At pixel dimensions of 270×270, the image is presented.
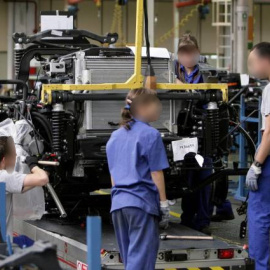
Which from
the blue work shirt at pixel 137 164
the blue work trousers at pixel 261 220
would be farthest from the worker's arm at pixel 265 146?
the blue work shirt at pixel 137 164

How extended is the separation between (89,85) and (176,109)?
3.23ft

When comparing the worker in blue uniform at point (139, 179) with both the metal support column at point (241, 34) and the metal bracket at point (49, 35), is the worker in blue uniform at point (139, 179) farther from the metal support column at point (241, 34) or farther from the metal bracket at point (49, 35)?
the metal support column at point (241, 34)

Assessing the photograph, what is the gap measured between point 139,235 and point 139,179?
1.38 feet

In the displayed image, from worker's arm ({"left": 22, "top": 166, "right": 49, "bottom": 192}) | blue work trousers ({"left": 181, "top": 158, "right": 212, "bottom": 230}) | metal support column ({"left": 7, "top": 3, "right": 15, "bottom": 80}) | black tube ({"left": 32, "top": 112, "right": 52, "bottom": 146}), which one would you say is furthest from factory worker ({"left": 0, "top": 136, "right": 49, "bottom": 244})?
metal support column ({"left": 7, "top": 3, "right": 15, "bottom": 80})

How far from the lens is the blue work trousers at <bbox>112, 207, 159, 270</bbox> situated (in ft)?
23.0

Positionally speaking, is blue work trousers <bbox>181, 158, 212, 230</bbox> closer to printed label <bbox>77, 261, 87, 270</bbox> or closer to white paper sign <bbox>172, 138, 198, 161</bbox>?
white paper sign <bbox>172, 138, 198, 161</bbox>

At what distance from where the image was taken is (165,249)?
8.06 metres

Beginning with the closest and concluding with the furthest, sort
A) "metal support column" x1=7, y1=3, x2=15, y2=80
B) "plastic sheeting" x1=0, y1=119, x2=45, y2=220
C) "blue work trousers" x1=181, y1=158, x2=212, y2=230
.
A: "plastic sheeting" x1=0, y1=119, x2=45, y2=220 → "blue work trousers" x1=181, y1=158, x2=212, y2=230 → "metal support column" x1=7, y1=3, x2=15, y2=80

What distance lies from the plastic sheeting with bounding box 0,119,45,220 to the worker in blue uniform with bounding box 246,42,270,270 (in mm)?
2047

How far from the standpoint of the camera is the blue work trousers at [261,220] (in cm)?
820

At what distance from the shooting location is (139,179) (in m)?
7.02

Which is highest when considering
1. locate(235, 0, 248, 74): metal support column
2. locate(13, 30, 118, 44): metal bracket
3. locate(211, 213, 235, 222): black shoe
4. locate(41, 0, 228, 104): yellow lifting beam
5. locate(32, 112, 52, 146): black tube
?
locate(235, 0, 248, 74): metal support column

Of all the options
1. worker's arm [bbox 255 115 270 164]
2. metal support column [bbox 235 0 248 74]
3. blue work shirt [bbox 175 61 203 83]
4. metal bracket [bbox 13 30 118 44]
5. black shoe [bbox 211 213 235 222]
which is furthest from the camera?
metal support column [bbox 235 0 248 74]

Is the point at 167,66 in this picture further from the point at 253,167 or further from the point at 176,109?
the point at 253,167
